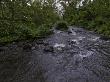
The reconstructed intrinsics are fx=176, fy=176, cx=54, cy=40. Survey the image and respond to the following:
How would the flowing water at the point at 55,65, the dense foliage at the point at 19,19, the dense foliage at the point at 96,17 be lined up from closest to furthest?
the flowing water at the point at 55,65
the dense foliage at the point at 19,19
the dense foliage at the point at 96,17

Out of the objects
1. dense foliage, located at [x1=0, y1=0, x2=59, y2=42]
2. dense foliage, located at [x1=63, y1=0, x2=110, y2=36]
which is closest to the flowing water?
dense foliage, located at [x1=0, y1=0, x2=59, y2=42]

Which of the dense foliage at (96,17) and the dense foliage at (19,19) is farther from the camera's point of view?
the dense foliage at (96,17)

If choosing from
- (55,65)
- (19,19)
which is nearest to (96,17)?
(19,19)

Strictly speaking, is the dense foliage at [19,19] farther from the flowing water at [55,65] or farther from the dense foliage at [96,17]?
the dense foliage at [96,17]

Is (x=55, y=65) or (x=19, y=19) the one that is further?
(x=19, y=19)

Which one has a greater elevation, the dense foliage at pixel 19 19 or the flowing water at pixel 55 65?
the dense foliage at pixel 19 19

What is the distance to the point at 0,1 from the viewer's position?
379 inches

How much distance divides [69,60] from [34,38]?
8697 millimetres

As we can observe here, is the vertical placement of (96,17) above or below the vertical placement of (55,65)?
above

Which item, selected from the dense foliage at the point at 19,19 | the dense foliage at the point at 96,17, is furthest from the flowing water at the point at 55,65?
the dense foliage at the point at 96,17

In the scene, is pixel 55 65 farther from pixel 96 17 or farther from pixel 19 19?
pixel 96 17

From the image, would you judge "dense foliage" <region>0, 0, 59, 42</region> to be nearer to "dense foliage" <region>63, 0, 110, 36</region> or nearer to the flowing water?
the flowing water

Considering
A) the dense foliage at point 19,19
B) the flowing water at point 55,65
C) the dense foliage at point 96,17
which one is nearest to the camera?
the flowing water at point 55,65

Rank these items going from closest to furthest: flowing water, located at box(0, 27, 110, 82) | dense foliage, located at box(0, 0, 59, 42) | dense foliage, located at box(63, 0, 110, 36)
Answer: flowing water, located at box(0, 27, 110, 82), dense foliage, located at box(0, 0, 59, 42), dense foliage, located at box(63, 0, 110, 36)
